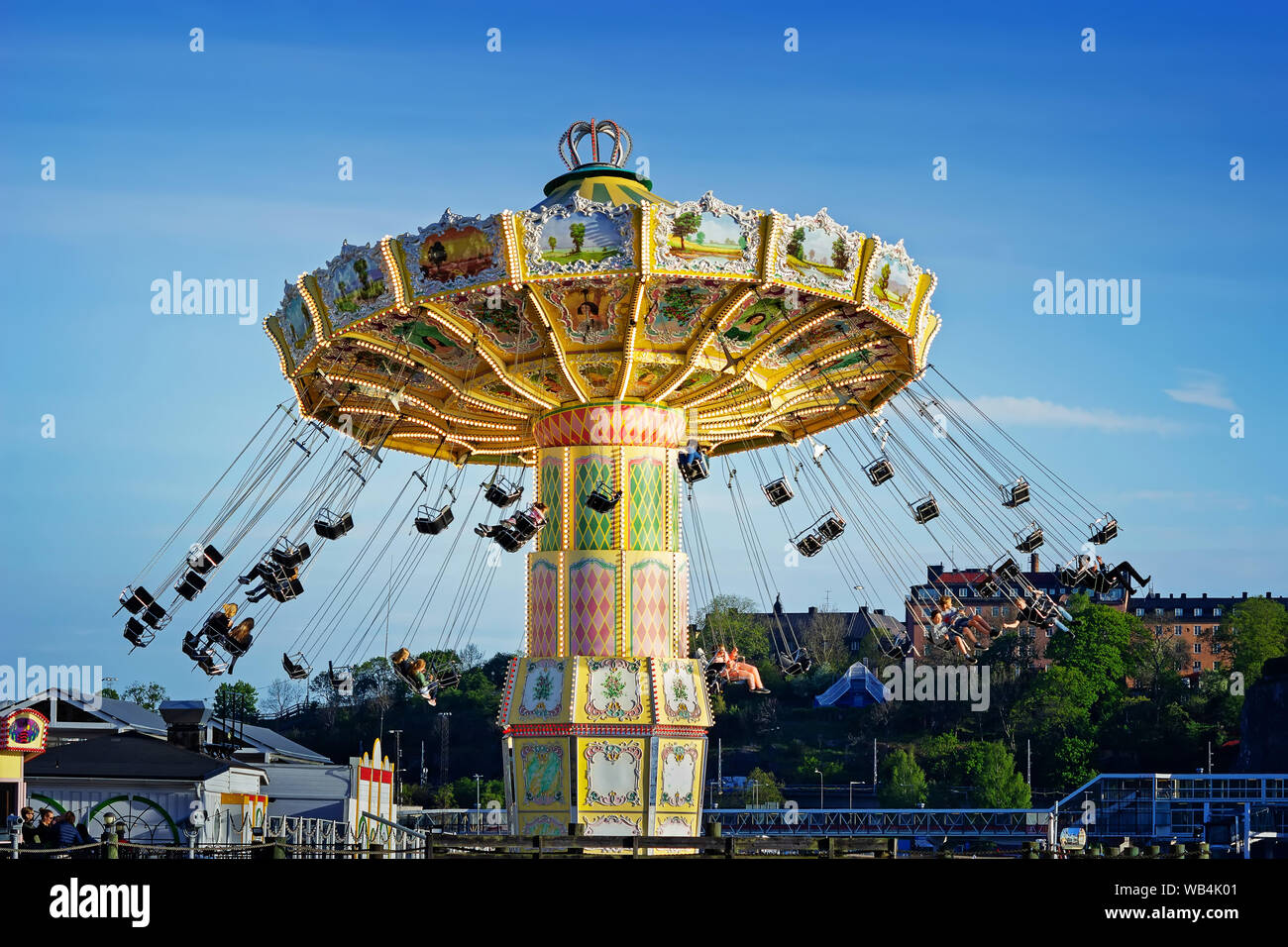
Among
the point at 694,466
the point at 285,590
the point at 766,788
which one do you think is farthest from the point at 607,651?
the point at 766,788

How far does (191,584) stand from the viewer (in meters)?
27.7

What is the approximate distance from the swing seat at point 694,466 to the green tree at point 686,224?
4942mm

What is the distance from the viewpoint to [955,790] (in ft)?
330

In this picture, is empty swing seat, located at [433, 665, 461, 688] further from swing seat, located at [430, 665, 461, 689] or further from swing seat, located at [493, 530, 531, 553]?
swing seat, located at [493, 530, 531, 553]

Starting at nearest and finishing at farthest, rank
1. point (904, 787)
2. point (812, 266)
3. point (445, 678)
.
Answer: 1. point (812, 266)
2. point (445, 678)
3. point (904, 787)

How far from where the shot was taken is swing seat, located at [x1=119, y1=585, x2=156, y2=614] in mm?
27844

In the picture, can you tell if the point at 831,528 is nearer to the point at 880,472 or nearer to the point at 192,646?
the point at 880,472

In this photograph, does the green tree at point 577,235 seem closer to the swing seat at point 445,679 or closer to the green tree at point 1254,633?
the swing seat at point 445,679

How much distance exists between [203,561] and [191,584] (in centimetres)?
45

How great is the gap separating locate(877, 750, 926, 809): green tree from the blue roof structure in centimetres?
1826

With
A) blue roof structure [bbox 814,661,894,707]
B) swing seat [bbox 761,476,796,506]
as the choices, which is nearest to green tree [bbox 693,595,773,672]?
blue roof structure [bbox 814,661,894,707]

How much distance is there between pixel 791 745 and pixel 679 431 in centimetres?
9816
